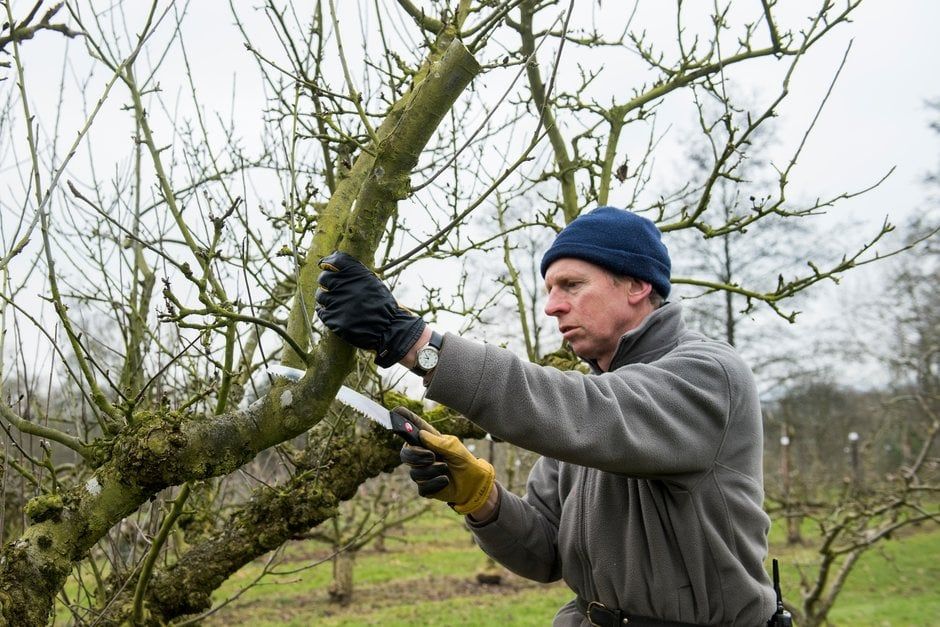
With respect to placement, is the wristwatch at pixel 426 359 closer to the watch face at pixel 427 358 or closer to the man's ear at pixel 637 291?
the watch face at pixel 427 358

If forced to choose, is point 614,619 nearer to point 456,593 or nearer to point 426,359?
point 426,359

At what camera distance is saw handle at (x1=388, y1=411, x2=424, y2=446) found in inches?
86.0

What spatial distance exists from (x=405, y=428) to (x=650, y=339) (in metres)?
0.77

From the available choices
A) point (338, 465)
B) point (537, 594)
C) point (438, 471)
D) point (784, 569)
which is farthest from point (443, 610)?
point (438, 471)

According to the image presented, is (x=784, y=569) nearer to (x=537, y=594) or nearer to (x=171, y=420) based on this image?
(x=537, y=594)

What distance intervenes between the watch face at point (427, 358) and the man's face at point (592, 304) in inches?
24.8

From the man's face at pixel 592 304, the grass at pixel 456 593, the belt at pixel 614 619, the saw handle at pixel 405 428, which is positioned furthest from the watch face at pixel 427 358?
the grass at pixel 456 593

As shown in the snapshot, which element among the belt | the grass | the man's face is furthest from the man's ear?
the grass

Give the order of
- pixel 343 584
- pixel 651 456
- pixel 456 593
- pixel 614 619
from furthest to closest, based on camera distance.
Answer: pixel 456 593, pixel 343 584, pixel 614 619, pixel 651 456

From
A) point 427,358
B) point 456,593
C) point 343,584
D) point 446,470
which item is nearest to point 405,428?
point 446,470

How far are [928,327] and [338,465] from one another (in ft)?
81.6

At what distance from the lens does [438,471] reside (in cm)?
240

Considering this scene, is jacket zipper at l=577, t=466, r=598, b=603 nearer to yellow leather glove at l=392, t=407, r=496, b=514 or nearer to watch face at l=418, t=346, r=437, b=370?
yellow leather glove at l=392, t=407, r=496, b=514

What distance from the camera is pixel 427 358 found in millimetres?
1805
